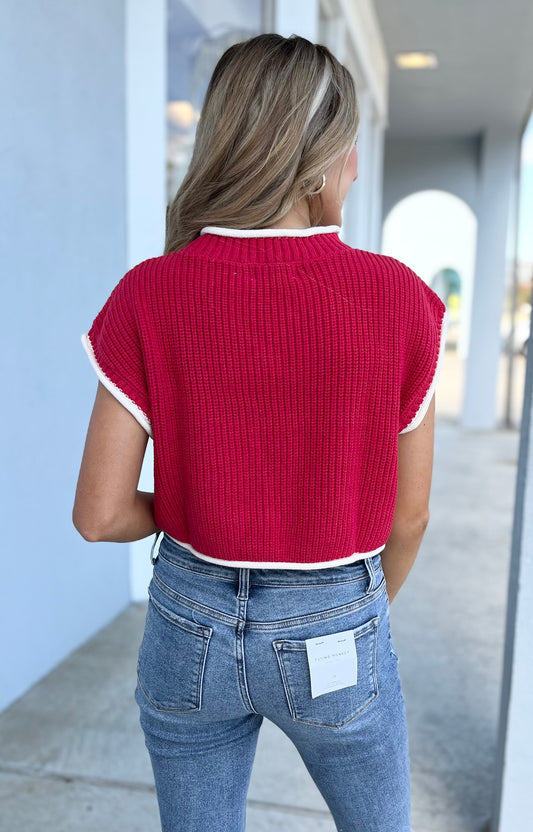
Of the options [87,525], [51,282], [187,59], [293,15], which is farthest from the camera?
[293,15]

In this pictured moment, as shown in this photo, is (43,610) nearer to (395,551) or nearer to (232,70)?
(395,551)

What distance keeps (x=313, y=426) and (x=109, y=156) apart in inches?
83.5

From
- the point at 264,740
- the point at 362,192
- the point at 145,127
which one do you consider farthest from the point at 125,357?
the point at 362,192

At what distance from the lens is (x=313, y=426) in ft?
2.80

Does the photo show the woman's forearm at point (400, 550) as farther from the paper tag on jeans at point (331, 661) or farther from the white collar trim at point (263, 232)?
the white collar trim at point (263, 232)

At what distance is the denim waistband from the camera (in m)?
0.89

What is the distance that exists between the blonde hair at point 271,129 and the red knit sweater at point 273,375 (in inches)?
1.8

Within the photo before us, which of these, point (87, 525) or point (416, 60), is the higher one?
point (416, 60)

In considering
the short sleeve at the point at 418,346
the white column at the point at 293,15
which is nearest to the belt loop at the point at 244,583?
the short sleeve at the point at 418,346

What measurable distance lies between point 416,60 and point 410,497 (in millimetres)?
6779

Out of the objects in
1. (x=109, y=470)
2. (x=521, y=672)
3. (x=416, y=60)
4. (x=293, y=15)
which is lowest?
(x=521, y=672)

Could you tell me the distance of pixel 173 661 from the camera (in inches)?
35.9

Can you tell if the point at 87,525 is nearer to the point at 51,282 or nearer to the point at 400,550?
the point at 400,550

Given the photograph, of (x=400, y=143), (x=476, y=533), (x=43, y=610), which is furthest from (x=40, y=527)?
(x=400, y=143)
